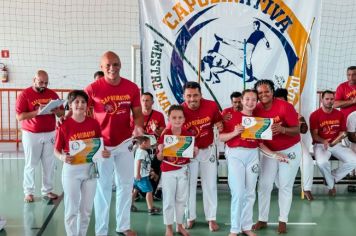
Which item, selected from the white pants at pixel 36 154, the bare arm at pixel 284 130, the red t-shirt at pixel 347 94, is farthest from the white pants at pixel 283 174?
the white pants at pixel 36 154

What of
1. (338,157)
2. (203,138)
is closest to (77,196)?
(203,138)

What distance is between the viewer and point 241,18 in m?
6.57

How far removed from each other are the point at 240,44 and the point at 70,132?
360 cm

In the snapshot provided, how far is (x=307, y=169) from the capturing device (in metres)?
6.25

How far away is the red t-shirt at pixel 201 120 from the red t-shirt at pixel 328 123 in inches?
90.4

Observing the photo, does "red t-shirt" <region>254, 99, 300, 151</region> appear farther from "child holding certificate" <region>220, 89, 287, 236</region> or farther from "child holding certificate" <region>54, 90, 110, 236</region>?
"child holding certificate" <region>54, 90, 110, 236</region>

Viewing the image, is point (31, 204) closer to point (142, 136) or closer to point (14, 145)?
point (142, 136)

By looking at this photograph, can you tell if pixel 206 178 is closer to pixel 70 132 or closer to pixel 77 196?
pixel 77 196

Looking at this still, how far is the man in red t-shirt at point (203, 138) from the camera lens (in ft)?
14.7

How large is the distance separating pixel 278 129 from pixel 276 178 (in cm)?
89

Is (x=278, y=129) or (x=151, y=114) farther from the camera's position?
(x=151, y=114)

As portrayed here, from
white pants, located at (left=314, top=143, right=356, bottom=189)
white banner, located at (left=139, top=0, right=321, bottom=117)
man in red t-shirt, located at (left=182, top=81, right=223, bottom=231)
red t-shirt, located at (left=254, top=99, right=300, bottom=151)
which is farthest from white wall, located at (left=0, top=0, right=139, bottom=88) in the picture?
red t-shirt, located at (left=254, top=99, right=300, bottom=151)

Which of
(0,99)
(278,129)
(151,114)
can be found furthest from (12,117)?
(278,129)

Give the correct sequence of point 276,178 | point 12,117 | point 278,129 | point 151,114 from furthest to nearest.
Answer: point 12,117, point 151,114, point 276,178, point 278,129
